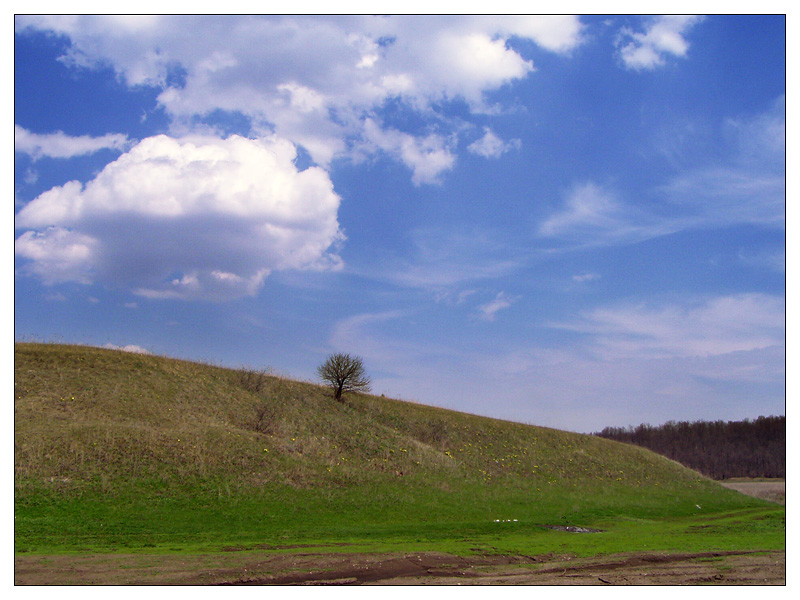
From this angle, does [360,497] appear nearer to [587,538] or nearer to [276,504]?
[276,504]

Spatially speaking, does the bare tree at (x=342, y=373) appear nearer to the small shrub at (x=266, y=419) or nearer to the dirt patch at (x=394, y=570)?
the small shrub at (x=266, y=419)

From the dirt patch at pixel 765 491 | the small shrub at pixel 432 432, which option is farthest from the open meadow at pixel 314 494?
the dirt patch at pixel 765 491

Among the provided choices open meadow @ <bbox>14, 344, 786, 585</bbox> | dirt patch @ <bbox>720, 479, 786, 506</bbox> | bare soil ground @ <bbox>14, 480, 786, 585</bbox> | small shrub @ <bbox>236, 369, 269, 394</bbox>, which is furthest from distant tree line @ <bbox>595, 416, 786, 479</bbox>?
bare soil ground @ <bbox>14, 480, 786, 585</bbox>

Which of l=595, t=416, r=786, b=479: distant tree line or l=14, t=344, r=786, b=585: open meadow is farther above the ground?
l=14, t=344, r=786, b=585: open meadow

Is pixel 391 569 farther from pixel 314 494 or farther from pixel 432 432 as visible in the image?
pixel 432 432

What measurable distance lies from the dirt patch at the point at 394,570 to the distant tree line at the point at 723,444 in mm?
134694

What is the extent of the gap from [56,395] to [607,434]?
7418 inches

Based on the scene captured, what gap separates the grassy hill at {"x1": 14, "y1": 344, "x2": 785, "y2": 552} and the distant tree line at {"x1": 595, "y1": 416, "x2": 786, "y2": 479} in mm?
102616

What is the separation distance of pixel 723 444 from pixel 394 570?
579 ft

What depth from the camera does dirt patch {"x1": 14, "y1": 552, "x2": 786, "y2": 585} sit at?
12.9 m

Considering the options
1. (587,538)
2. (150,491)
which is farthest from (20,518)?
(587,538)

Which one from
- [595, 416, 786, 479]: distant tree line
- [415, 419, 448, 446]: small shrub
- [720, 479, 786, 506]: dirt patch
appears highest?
[415, 419, 448, 446]: small shrub

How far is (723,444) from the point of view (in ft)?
506

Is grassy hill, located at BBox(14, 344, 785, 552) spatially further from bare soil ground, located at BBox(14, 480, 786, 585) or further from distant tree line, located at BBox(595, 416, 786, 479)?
distant tree line, located at BBox(595, 416, 786, 479)
